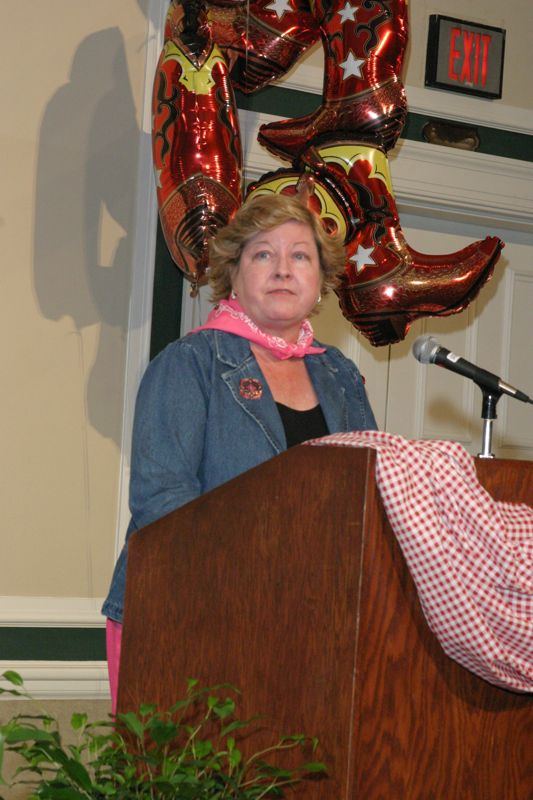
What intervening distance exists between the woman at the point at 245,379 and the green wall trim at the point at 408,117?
147cm

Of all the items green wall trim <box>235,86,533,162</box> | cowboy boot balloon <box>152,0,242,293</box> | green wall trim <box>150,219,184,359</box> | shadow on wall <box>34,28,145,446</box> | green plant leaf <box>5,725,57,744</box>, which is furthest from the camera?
green wall trim <box>235,86,533,162</box>

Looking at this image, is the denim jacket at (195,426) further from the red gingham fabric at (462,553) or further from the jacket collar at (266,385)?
the red gingham fabric at (462,553)

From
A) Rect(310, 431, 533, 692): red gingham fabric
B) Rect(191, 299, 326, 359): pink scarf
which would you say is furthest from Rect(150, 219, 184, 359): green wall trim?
Rect(310, 431, 533, 692): red gingham fabric

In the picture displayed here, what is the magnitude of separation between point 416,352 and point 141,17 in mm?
2035

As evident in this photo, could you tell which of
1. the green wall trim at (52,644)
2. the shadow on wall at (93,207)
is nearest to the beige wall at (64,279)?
the shadow on wall at (93,207)

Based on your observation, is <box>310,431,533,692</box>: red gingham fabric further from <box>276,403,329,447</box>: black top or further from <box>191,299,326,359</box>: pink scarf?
<box>191,299,326,359</box>: pink scarf

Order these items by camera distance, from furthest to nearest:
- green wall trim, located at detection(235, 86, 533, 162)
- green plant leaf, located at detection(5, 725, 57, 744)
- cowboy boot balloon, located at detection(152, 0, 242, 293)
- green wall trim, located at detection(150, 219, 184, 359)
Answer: green wall trim, located at detection(235, 86, 533, 162)
green wall trim, located at detection(150, 219, 184, 359)
cowboy boot balloon, located at detection(152, 0, 242, 293)
green plant leaf, located at detection(5, 725, 57, 744)

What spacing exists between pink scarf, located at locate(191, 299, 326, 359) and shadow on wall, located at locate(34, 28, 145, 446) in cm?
119

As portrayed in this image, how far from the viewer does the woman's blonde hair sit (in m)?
2.11

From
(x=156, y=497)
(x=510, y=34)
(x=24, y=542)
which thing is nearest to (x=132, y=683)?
(x=156, y=497)

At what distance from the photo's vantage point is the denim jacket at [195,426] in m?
1.87

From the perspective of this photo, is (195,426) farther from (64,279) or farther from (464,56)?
(464,56)

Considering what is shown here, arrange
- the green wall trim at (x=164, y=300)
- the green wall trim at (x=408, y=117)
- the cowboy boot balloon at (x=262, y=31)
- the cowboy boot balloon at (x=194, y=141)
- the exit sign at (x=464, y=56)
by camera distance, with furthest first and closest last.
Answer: the exit sign at (x=464, y=56)
the green wall trim at (x=408, y=117)
the green wall trim at (x=164, y=300)
the cowboy boot balloon at (x=262, y=31)
the cowboy boot balloon at (x=194, y=141)

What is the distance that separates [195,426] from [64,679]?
1495mm
